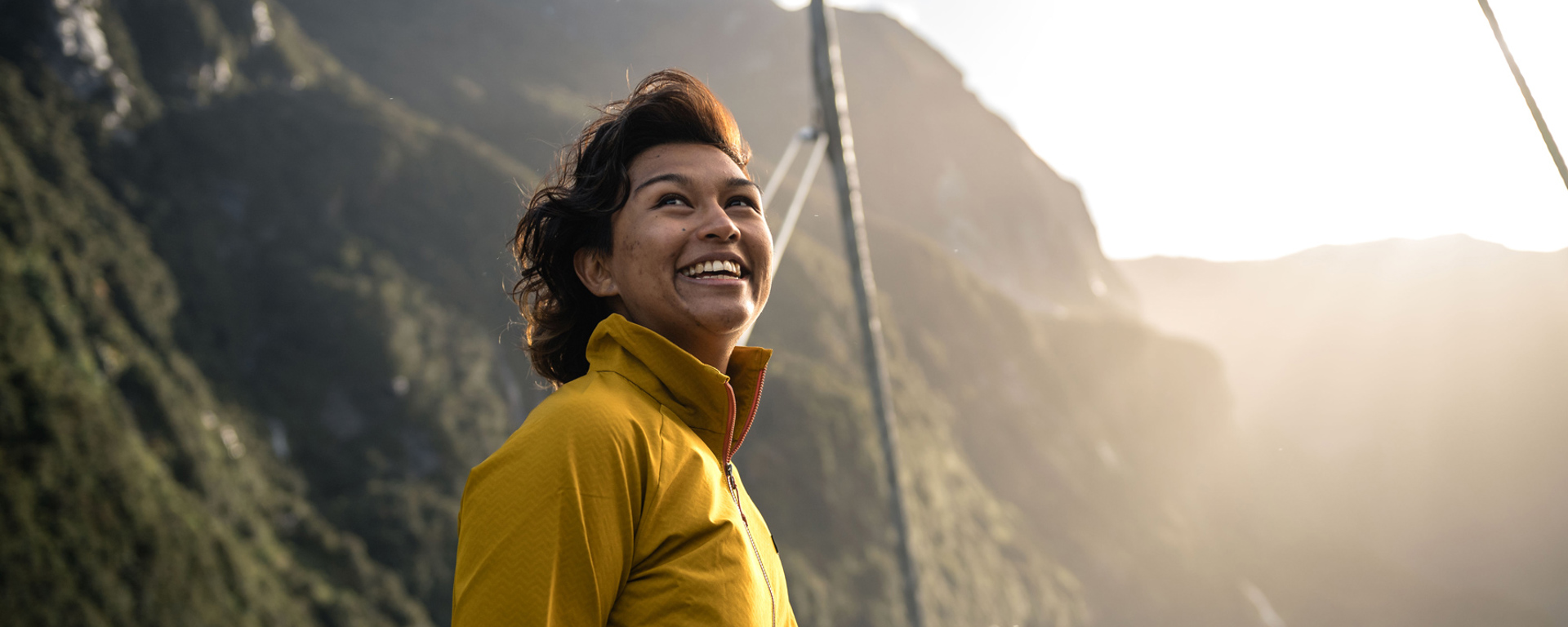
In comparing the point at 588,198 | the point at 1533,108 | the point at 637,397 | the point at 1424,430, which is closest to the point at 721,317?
the point at 637,397

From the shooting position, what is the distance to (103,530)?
121ft

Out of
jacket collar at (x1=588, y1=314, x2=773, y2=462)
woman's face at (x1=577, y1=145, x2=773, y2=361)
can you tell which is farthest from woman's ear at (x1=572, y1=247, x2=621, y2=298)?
jacket collar at (x1=588, y1=314, x2=773, y2=462)

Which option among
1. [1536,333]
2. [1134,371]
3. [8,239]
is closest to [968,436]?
[1134,371]

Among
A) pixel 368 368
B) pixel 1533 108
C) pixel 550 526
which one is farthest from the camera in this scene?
pixel 368 368

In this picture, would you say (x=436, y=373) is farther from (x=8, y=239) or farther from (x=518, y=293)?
(x=518, y=293)

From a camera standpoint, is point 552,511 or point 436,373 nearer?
point 552,511

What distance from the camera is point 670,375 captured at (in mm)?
1240

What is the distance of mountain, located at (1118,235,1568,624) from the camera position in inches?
2852

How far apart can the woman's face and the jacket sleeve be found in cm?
36

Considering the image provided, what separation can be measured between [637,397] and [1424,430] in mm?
103747

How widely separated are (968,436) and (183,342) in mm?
56832

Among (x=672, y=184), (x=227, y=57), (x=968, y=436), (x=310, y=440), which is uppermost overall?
(x=227, y=57)

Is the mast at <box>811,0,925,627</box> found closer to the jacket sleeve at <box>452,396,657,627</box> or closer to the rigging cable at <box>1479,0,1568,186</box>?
the rigging cable at <box>1479,0,1568,186</box>

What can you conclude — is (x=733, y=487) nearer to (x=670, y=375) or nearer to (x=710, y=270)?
(x=670, y=375)
